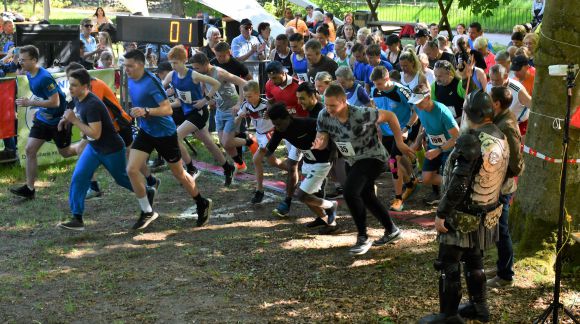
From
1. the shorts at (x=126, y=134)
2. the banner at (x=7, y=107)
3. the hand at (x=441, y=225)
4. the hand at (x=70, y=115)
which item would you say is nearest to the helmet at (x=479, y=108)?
the hand at (x=441, y=225)

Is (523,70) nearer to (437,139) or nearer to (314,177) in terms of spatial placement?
(437,139)

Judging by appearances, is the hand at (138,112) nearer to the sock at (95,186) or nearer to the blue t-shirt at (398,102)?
the sock at (95,186)

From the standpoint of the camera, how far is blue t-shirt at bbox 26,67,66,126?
945 cm

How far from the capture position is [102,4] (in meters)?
40.6

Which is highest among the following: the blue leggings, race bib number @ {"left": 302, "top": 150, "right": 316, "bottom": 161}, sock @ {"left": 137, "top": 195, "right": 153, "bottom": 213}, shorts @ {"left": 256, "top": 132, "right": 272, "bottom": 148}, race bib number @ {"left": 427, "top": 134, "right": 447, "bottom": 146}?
race bib number @ {"left": 427, "top": 134, "right": 447, "bottom": 146}

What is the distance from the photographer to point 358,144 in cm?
716

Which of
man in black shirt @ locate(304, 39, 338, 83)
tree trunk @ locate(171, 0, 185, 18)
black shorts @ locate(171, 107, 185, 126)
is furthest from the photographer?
tree trunk @ locate(171, 0, 185, 18)

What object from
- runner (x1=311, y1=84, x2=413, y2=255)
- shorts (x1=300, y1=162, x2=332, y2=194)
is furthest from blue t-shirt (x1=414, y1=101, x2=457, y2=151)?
shorts (x1=300, y1=162, x2=332, y2=194)

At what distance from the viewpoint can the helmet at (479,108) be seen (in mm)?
5219

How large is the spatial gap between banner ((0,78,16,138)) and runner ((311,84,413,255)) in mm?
5572

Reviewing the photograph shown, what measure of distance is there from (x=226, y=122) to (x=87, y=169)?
2.70m

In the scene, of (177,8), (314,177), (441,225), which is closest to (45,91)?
(314,177)

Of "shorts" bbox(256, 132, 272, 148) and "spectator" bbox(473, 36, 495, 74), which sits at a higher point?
"spectator" bbox(473, 36, 495, 74)

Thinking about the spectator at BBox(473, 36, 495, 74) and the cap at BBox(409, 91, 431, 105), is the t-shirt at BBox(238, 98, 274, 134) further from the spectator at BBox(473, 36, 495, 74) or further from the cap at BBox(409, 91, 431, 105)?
the spectator at BBox(473, 36, 495, 74)
